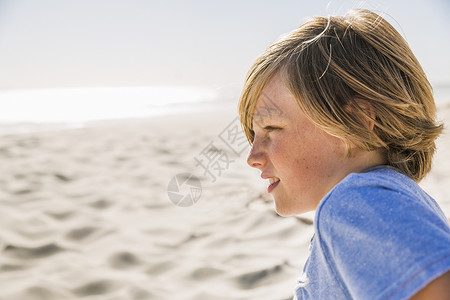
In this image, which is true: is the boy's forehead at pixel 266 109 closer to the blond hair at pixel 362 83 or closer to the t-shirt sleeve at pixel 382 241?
the blond hair at pixel 362 83

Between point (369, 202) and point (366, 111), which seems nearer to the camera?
point (369, 202)

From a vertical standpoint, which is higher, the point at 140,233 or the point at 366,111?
the point at 366,111

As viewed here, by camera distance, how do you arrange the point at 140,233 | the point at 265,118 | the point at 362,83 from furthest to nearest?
the point at 140,233 < the point at 265,118 < the point at 362,83

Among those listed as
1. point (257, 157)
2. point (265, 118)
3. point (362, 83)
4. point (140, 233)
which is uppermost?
point (362, 83)

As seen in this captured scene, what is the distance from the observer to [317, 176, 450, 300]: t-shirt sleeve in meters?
0.63

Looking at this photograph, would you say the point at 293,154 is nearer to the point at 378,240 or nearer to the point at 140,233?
the point at 378,240

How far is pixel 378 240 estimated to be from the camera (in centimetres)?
67

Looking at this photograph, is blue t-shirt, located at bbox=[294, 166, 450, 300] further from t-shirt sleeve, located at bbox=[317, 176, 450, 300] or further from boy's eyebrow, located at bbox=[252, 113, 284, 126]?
boy's eyebrow, located at bbox=[252, 113, 284, 126]

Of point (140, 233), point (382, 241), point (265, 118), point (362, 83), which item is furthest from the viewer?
point (140, 233)

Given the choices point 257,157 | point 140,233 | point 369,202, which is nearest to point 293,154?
point 257,157

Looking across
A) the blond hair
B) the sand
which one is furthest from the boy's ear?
the sand

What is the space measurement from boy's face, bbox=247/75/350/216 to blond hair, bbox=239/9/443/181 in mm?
35

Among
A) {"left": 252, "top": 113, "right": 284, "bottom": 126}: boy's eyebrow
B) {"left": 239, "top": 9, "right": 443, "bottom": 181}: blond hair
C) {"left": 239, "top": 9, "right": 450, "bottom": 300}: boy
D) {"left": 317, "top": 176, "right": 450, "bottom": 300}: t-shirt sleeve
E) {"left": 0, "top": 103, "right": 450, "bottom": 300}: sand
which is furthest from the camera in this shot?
{"left": 0, "top": 103, "right": 450, "bottom": 300}: sand

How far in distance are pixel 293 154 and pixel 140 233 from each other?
2075 millimetres
